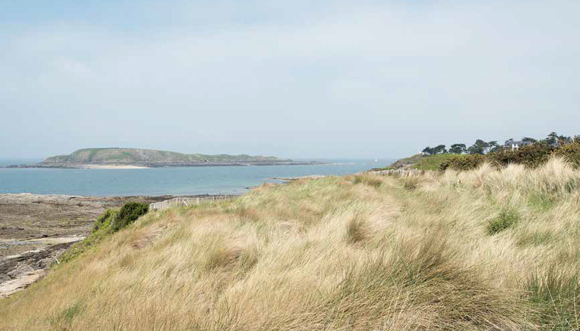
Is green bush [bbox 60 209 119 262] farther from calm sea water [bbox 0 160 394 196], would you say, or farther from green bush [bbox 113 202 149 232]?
calm sea water [bbox 0 160 394 196]

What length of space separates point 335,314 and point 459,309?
79cm

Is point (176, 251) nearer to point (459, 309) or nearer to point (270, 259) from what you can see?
point (270, 259)

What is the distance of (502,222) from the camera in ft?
18.0

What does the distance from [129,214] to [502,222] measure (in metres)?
11.4

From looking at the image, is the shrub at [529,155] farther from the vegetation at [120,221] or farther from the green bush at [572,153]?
the vegetation at [120,221]

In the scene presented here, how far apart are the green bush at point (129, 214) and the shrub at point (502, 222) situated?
10803 millimetres

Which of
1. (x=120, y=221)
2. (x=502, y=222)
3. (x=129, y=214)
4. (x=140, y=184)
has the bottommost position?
(x=140, y=184)

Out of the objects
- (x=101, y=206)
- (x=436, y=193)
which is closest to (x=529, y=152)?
(x=436, y=193)

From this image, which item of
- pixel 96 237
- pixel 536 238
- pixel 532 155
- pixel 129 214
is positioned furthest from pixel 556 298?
pixel 532 155

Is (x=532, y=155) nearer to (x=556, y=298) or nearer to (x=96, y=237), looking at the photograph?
(x=556, y=298)

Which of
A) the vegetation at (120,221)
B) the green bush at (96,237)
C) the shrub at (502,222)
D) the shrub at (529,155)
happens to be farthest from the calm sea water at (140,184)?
the shrub at (502,222)

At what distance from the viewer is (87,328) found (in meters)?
2.63

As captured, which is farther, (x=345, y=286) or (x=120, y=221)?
(x=120, y=221)

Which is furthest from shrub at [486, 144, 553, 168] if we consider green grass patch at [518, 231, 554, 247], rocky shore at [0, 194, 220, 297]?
rocky shore at [0, 194, 220, 297]
